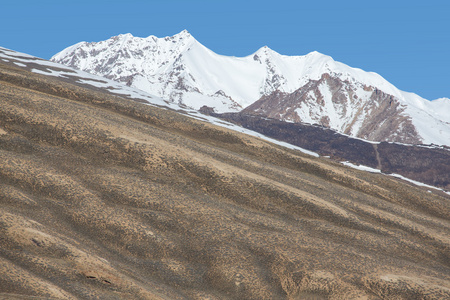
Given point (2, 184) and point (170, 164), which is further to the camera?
point (170, 164)

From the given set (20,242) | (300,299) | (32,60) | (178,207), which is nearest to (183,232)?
(178,207)

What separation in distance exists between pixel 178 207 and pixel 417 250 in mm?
20883

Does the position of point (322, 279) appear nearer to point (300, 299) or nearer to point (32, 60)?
point (300, 299)

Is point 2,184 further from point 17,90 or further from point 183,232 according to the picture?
point 17,90

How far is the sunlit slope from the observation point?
29.5 metres

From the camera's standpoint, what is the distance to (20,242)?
1131 inches

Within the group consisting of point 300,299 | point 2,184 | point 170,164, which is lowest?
point 300,299

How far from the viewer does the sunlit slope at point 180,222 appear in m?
29.5

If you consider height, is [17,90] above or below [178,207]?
above

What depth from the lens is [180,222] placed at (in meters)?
37.9

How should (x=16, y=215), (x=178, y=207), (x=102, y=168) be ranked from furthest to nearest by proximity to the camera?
(x=102, y=168) → (x=178, y=207) → (x=16, y=215)

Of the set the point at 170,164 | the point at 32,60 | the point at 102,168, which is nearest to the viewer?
the point at 102,168

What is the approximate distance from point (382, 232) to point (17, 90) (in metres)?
39.4

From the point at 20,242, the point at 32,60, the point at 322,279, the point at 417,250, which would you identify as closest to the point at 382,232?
the point at 417,250
